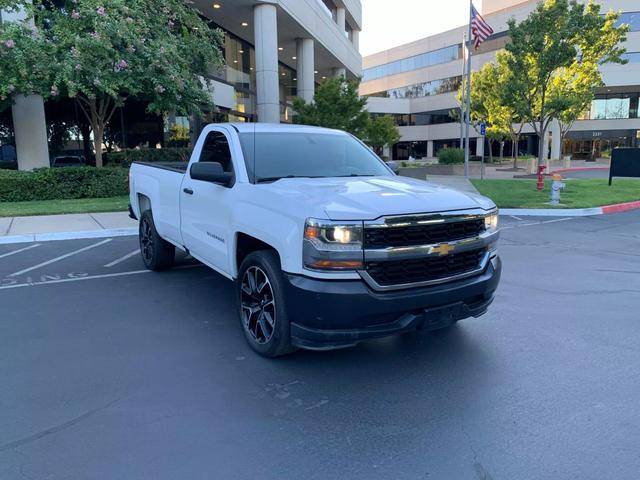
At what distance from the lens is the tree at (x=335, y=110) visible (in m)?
22.5

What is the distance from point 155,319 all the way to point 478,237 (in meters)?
3.43

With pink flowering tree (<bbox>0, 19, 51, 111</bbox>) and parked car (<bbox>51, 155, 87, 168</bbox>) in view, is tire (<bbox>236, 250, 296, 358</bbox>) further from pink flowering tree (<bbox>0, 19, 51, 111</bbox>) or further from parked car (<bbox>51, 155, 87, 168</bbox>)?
parked car (<bbox>51, 155, 87, 168</bbox>)

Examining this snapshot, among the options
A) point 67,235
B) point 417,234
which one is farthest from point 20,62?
point 417,234

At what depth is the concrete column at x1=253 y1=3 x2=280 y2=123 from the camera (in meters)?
22.4

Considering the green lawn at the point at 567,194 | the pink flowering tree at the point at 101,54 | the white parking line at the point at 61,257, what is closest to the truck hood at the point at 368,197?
the white parking line at the point at 61,257

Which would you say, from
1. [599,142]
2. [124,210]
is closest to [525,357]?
[124,210]

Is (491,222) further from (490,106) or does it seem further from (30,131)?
(490,106)

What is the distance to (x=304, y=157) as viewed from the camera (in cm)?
518

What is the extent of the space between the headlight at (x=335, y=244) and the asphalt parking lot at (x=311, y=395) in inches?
39.1

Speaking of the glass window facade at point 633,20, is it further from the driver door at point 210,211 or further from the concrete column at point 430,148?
the driver door at point 210,211

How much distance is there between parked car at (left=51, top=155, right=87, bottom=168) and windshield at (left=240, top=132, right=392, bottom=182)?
1705cm

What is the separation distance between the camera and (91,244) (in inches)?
381

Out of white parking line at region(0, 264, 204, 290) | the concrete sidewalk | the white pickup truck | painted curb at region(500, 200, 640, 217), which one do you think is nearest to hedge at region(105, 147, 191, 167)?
the concrete sidewalk

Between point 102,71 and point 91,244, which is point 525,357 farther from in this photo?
point 102,71
